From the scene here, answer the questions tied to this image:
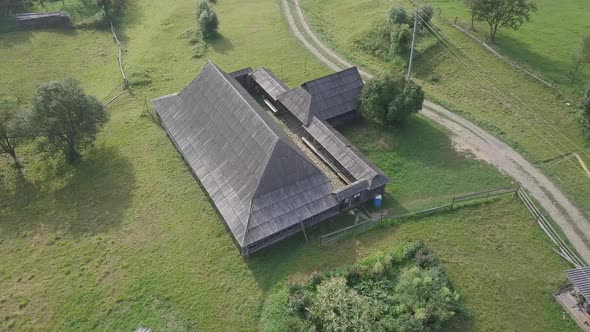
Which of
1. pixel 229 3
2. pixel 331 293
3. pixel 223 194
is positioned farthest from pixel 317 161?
pixel 229 3

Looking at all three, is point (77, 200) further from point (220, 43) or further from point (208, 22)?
point (208, 22)

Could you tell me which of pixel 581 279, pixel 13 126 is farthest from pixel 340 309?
pixel 13 126

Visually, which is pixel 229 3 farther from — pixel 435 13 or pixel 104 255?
pixel 104 255

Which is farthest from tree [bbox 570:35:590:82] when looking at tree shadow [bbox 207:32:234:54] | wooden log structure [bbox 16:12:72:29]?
wooden log structure [bbox 16:12:72:29]

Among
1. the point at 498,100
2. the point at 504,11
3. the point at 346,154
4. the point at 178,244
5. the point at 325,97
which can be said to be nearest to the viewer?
the point at 178,244

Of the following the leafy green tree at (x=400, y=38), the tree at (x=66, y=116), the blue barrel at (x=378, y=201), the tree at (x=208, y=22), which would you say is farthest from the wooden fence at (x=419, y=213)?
the tree at (x=208, y=22)
